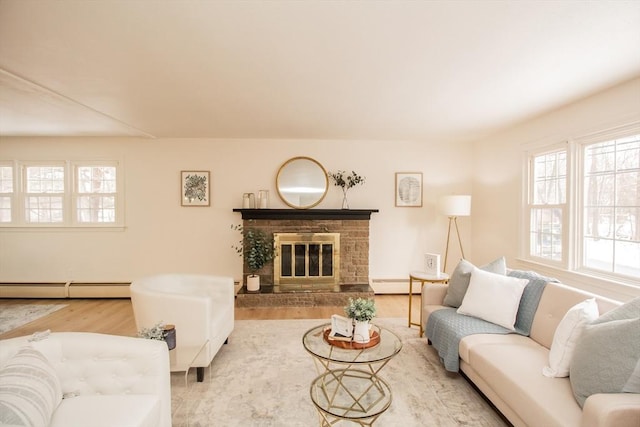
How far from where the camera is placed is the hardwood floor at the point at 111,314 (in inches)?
143

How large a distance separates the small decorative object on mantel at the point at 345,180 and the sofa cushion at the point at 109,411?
376cm

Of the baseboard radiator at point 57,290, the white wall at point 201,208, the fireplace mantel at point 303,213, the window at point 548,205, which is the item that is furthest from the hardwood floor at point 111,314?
the window at point 548,205

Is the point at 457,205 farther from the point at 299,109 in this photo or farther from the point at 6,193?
the point at 6,193

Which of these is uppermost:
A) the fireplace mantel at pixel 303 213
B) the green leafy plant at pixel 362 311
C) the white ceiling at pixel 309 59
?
the white ceiling at pixel 309 59

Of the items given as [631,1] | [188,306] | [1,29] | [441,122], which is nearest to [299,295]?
[188,306]

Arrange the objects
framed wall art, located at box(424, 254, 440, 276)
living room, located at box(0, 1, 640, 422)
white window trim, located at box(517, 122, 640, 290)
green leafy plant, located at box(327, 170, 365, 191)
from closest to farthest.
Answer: living room, located at box(0, 1, 640, 422) → white window trim, located at box(517, 122, 640, 290) → framed wall art, located at box(424, 254, 440, 276) → green leafy plant, located at box(327, 170, 365, 191)

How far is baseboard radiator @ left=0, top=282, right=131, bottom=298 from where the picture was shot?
4676 millimetres

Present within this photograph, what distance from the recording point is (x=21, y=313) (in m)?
4.11

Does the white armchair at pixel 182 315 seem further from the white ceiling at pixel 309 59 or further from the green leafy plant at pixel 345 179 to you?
the green leafy plant at pixel 345 179

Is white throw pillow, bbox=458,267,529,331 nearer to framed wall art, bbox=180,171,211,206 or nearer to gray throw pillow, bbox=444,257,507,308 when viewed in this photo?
gray throw pillow, bbox=444,257,507,308

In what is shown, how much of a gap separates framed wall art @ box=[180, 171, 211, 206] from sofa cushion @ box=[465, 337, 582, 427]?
4137mm

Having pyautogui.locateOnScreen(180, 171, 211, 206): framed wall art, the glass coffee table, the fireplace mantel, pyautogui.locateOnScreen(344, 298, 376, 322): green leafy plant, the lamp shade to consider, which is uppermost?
pyautogui.locateOnScreen(180, 171, 211, 206): framed wall art

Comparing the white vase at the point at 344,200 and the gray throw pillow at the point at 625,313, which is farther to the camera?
the white vase at the point at 344,200

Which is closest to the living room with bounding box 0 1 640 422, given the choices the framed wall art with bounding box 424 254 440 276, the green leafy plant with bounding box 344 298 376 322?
the framed wall art with bounding box 424 254 440 276
